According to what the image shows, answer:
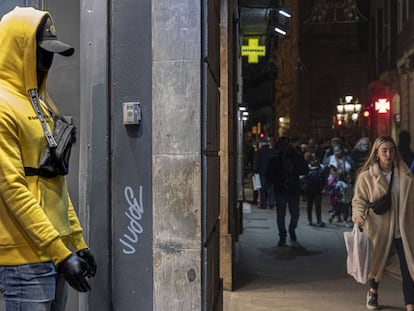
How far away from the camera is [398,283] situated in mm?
8539

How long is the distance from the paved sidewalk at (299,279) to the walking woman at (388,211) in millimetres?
836

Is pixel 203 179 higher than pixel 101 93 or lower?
lower

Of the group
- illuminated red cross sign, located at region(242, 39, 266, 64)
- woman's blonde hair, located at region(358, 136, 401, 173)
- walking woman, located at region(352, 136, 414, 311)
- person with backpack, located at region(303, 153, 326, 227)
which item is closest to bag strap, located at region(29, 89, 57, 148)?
walking woman, located at region(352, 136, 414, 311)

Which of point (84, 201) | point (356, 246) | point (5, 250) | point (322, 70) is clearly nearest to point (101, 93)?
point (84, 201)

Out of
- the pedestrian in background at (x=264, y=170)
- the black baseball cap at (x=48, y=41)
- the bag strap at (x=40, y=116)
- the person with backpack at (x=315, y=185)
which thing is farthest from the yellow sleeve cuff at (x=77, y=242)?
the pedestrian in background at (x=264, y=170)

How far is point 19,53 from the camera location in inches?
117

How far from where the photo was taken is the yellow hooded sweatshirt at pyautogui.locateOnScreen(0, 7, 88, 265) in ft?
9.03

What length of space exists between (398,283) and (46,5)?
19.6 feet

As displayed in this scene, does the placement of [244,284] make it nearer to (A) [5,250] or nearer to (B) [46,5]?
(B) [46,5]

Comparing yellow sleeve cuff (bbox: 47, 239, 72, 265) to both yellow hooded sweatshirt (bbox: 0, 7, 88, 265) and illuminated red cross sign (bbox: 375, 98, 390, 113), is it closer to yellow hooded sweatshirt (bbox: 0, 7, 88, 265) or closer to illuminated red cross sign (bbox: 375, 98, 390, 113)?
yellow hooded sweatshirt (bbox: 0, 7, 88, 265)

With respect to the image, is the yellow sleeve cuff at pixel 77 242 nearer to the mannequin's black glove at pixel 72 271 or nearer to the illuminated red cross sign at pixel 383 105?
the mannequin's black glove at pixel 72 271

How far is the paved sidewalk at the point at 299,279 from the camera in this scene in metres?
7.39

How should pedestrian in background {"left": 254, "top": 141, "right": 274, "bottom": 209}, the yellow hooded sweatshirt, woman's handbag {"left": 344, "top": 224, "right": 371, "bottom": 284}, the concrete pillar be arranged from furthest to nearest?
pedestrian in background {"left": 254, "top": 141, "right": 274, "bottom": 209}
woman's handbag {"left": 344, "top": 224, "right": 371, "bottom": 284}
the concrete pillar
the yellow hooded sweatshirt

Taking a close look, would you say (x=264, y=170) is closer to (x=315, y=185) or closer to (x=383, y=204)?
(x=315, y=185)
